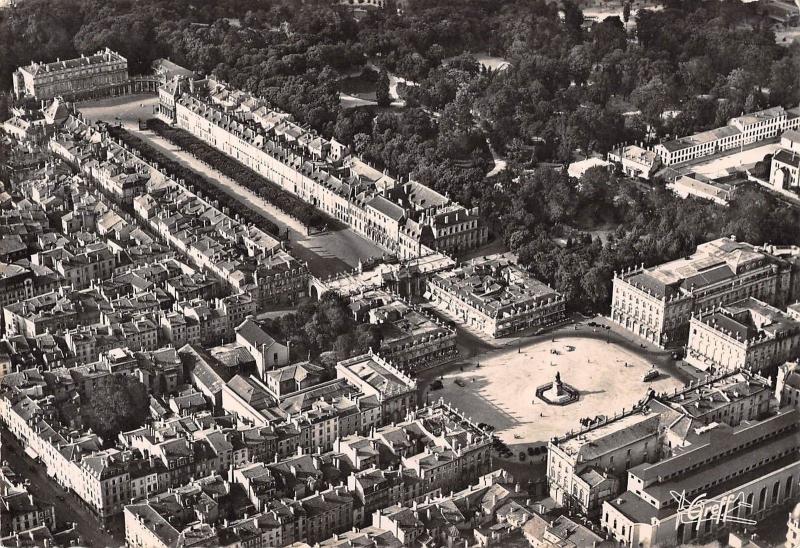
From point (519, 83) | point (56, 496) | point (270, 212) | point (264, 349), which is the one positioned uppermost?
point (519, 83)

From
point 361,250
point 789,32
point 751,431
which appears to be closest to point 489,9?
point 789,32

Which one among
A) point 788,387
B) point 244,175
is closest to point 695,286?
point 788,387

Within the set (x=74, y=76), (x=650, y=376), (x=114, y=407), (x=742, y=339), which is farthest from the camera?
(x=74, y=76)

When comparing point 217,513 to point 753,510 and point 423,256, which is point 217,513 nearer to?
point 753,510

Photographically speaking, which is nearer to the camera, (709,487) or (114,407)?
(709,487)

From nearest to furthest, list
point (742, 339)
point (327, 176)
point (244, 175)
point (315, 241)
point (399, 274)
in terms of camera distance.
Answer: point (742, 339) < point (399, 274) < point (315, 241) < point (327, 176) < point (244, 175)

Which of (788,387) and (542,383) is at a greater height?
(788,387)
